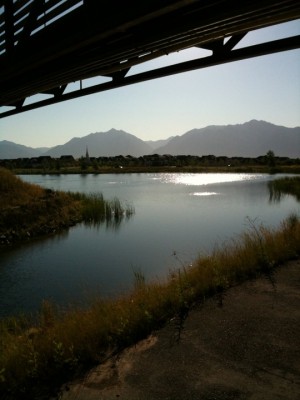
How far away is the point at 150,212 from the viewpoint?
27.0m

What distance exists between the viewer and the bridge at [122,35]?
379 cm

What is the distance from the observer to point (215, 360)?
4434 mm

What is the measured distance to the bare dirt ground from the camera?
12.6 ft

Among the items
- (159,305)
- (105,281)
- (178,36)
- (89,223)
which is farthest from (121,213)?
(178,36)

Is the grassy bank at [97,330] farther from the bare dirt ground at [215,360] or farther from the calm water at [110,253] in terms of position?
the calm water at [110,253]

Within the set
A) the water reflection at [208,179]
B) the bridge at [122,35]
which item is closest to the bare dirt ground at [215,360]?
the bridge at [122,35]

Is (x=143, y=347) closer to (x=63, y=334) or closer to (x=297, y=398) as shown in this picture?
(x=63, y=334)

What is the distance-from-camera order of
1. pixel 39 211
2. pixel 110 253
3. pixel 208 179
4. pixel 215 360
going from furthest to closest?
pixel 208 179, pixel 39 211, pixel 110 253, pixel 215 360

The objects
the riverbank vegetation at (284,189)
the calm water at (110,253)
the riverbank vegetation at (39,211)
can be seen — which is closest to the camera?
the calm water at (110,253)

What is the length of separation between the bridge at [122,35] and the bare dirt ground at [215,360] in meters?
3.89

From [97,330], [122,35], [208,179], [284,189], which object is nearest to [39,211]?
[97,330]

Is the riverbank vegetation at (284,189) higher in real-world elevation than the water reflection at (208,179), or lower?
higher

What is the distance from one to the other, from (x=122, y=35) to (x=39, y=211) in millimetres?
18784

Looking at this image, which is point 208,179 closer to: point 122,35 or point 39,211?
point 39,211
